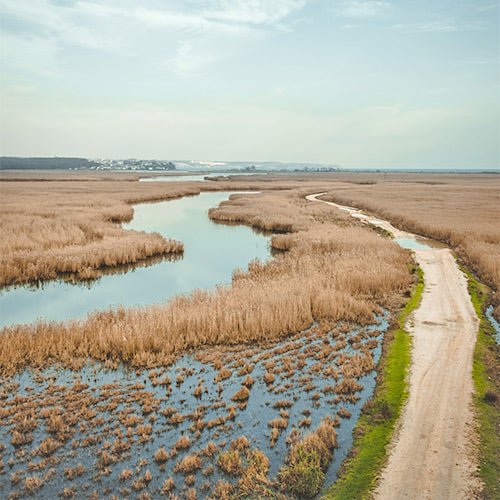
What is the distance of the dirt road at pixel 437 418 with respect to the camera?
554cm

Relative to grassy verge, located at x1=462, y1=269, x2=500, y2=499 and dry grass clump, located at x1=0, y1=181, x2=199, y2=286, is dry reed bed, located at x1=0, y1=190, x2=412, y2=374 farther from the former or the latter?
dry grass clump, located at x1=0, y1=181, x2=199, y2=286

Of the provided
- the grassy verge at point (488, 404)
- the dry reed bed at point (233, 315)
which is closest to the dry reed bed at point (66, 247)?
the dry reed bed at point (233, 315)

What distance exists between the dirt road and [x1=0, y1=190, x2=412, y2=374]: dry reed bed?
2.51 m

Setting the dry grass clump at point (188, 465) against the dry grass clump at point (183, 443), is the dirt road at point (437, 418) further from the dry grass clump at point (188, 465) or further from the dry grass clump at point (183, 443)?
the dry grass clump at point (183, 443)

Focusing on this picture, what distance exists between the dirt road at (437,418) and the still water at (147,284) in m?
10.7

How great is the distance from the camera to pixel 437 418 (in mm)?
7102

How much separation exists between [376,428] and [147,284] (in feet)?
46.9

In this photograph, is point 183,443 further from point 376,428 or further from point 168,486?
point 376,428

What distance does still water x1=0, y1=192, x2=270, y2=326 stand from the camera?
15.4 meters

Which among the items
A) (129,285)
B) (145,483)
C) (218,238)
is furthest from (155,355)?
(218,238)

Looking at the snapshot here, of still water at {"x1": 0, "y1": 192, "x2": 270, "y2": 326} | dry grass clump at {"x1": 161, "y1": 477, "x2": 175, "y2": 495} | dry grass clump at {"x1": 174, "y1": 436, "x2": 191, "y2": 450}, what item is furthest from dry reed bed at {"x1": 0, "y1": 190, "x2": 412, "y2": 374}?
dry grass clump at {"x1": 161, "y1": 477, "x2": 175, "y2": 495}

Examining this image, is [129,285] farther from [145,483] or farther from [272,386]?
[145,483]

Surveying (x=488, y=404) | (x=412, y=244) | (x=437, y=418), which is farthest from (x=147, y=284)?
(x=412, y=244)

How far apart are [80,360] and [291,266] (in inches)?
441
